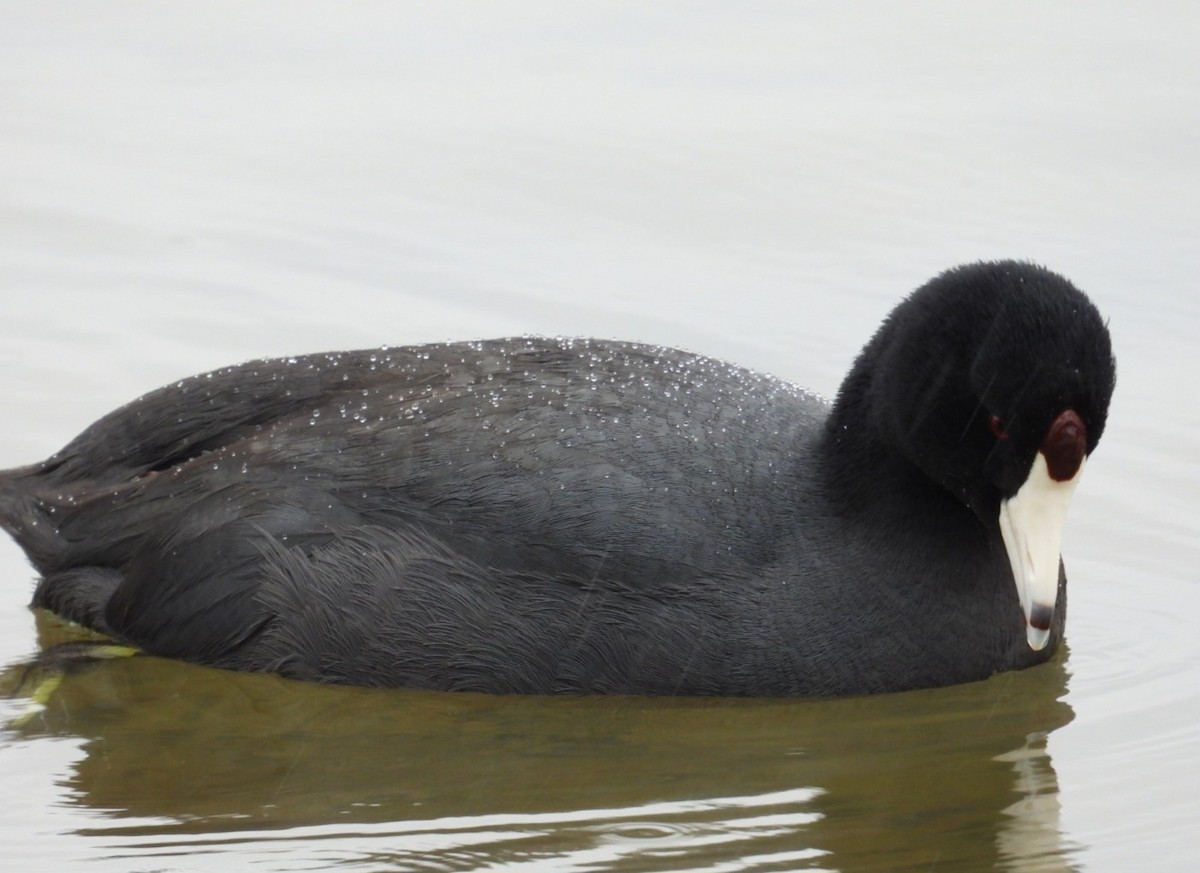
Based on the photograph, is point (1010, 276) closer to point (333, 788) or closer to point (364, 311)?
point (333, 788)

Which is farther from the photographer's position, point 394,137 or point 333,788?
point 394,137

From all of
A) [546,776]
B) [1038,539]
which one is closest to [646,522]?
[546,776]

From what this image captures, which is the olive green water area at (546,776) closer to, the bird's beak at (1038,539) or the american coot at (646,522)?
the american coot at (646,522)

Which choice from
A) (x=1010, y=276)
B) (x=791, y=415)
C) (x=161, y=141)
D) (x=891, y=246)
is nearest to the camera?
(x=1010, y=276)

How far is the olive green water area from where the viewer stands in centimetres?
660

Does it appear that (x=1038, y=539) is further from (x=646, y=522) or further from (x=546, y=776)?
(x=546, y=776)

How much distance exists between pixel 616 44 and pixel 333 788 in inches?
311

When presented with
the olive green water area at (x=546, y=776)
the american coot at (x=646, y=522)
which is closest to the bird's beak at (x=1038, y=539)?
the american coot at (x=646, y=522)

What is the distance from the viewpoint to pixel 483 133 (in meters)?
13.0

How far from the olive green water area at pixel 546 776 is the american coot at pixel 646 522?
0.39 ft

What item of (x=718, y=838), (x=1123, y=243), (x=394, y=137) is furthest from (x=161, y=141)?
(x=718, y=838)

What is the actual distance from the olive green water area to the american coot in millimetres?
118

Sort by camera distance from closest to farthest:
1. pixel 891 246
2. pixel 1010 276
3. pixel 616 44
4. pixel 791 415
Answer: pixel 1010 276 < pixel 791 415 < pixel 891 246 < pixel 616 44

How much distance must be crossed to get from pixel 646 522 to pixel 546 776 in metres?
0.94
